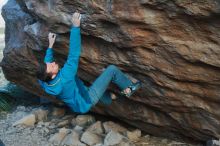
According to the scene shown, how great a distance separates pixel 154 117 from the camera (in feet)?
22.2

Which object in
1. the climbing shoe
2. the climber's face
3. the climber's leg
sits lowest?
the climbing shoe

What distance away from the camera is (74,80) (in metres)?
5.46

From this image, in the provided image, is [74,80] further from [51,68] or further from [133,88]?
[133,88]

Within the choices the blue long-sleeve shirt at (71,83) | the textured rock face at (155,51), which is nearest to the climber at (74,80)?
the blue long-sleeve shirt at (71,83)

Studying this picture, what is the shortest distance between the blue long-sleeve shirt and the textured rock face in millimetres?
629

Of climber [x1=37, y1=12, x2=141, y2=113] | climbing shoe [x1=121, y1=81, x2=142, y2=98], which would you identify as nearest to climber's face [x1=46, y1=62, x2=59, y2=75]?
climber [x1=37, y1=12, x2=141, y2=113]

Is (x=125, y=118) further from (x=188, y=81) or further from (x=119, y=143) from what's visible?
(x=188, y=81)

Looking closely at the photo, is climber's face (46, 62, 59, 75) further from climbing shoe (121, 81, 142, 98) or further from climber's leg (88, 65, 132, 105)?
climbing shoe (121, 81, 142, 98)

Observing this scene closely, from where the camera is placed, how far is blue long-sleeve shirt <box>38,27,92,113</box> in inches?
201

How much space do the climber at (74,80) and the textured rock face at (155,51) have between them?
33 centimetres

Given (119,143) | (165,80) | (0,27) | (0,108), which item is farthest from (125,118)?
(0,27)

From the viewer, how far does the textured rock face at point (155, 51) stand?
5.05 metres

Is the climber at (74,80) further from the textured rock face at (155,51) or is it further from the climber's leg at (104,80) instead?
the textured rock face at (155,51)

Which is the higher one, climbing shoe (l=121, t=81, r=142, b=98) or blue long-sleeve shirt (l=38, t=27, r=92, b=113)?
blue long-sleeve shirt (l=38, t=27, r=92, b=113)
